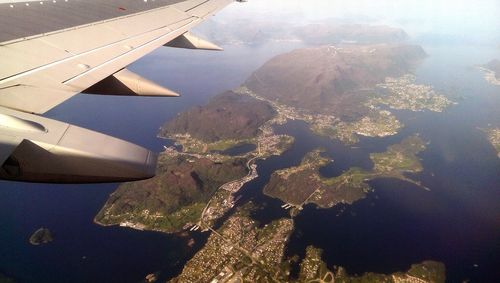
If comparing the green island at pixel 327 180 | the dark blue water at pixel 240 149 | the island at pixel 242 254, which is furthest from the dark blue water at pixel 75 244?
the dark blue water at pixel 240 149

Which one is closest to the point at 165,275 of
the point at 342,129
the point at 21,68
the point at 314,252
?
the point at 314,252

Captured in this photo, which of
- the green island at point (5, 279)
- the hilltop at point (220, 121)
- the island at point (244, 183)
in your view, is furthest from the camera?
the hilltop at point (220, 121)

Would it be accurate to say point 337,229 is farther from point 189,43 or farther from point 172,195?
point 189,43

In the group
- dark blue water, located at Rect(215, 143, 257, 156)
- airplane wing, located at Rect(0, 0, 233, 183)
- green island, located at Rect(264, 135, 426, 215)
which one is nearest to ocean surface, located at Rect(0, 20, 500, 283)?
green island, located at Rect(264, 135, 426, 215)

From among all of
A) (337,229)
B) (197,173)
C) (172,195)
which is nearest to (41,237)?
(172,195)

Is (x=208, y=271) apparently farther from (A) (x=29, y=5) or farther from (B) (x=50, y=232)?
(A) (x=29, y=5)

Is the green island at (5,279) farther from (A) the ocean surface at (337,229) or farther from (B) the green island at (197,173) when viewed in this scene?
(B) the green island at (197,173)

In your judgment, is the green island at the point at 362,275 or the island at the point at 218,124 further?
the island at the point at 218,124
